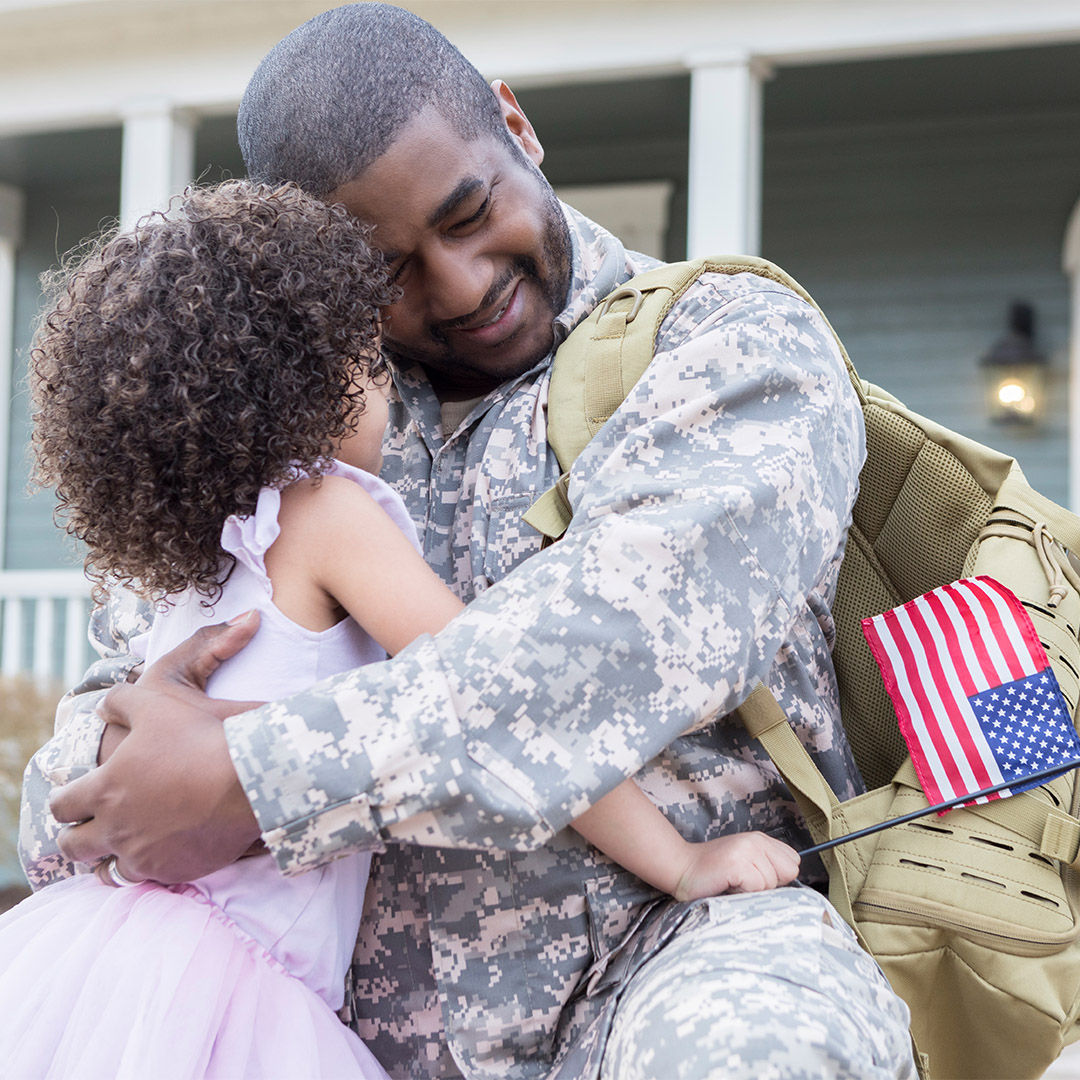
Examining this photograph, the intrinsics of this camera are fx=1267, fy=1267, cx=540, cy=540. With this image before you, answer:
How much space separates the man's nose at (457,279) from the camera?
1.83m

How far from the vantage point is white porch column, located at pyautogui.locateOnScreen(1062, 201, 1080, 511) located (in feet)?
20.6

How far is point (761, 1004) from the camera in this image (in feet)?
3.85

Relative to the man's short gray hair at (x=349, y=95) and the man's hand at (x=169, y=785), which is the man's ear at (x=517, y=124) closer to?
the man's short gray hair at (x=349, y=95)

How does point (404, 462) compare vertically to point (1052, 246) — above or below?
below

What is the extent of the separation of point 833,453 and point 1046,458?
5.51m

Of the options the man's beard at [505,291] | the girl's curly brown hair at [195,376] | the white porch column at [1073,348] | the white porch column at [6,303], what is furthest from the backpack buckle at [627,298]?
the white porch column at [6,303]

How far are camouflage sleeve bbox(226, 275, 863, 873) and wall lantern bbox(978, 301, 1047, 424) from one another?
5.39m

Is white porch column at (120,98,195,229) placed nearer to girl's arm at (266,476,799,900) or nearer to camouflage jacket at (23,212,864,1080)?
camouflage jacket at (23,212,864,1080)

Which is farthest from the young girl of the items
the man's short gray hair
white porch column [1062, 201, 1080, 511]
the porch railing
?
white porch column [1062, 201, 1080, 511]

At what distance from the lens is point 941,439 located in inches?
71.1

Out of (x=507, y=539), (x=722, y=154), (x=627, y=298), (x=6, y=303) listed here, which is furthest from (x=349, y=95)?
(x=6, y=303)

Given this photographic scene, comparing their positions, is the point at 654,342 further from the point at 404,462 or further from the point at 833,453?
the point at 404,462

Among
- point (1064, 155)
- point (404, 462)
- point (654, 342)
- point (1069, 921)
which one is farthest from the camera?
point (1064, 155)

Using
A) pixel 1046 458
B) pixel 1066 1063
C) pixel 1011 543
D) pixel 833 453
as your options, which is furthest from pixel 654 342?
pixel 1046 458
